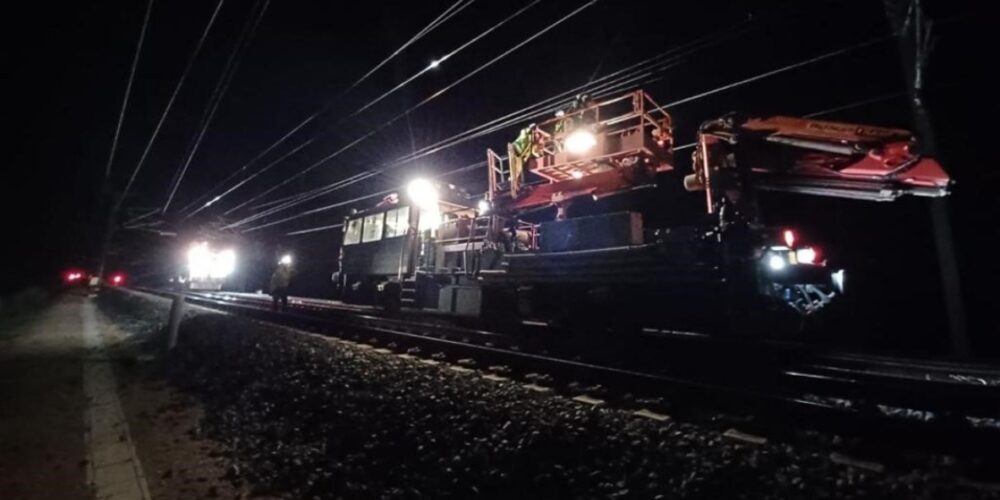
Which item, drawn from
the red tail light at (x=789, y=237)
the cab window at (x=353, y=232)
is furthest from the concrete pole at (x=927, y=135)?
the cab window at (x=353, y=232)

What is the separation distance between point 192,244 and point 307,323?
109 ft

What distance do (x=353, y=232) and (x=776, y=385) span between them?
15.3 metres

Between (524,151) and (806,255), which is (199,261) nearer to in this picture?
(524,151)

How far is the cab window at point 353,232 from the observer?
1789 centimetres

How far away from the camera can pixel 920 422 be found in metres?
3.67

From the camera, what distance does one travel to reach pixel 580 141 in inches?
359

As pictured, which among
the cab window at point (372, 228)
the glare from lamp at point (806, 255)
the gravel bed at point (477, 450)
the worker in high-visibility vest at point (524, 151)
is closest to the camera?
the gravel bed at point (477, 450)

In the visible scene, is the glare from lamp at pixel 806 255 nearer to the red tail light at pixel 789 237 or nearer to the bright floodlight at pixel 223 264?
the red tail light at pixel 789 237

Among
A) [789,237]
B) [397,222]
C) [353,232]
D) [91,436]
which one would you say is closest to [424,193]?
[397,222]

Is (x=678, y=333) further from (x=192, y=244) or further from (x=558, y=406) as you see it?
(x=192, y=244)

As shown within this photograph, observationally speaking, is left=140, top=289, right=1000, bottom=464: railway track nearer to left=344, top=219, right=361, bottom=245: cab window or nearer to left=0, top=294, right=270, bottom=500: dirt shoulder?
left=0, top=294, right=270, bottom=500: dirt shoulder

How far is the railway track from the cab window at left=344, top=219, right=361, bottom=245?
9622mm

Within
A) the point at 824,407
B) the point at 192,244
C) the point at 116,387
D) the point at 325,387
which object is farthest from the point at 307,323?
the point at 192,244

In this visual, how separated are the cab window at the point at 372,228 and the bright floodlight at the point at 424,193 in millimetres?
2915
